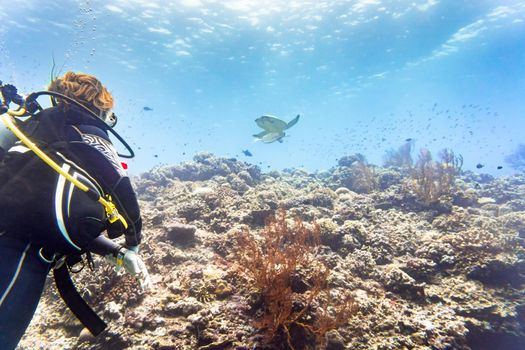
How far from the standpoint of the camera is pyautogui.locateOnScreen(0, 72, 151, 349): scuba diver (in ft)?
6.54

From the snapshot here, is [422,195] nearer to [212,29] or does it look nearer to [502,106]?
[212,29]

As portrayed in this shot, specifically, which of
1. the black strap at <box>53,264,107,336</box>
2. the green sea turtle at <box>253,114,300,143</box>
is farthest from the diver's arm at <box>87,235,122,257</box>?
the green sea turtle at <box>253,114,300,143</box>

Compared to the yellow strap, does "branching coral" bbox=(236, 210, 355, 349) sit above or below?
below

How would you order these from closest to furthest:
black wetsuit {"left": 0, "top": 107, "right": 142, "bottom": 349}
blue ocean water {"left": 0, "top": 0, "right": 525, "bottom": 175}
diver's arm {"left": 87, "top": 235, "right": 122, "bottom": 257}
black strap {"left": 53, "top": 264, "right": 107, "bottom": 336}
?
black wetsuit {"left": 0, "top": 107, "right": 142, "bottom": 349}
black strap {"left": 53, "top": 264, "right": 107, "bottom": 336}
diver's arm {"left": 87, "top": 235, "right": 122, "bottom": 257}
blue ocean water {"left": 0, "top": 0, "right": 525, "bottom": 175}

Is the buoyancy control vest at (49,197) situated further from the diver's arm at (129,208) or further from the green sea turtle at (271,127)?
the green sea turtle at (271,127)

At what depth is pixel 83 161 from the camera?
2.45m

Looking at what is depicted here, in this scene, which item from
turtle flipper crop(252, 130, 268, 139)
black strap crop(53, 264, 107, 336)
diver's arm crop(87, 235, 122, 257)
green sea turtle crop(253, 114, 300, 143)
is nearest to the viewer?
black strap crop(53, 264, 107, 336)

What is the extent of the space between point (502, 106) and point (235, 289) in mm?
116106

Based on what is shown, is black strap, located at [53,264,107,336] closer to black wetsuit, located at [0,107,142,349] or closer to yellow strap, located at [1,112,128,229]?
black wetsuit, located at [0,107,142,349]

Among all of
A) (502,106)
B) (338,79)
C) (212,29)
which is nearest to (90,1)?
(212,29)

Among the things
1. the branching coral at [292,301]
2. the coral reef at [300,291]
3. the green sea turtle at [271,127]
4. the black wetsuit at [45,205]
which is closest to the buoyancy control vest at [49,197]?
the black wetsuit at [45,205]

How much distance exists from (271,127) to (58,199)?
9029 mm

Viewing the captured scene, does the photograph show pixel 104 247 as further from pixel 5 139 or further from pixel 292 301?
pixel 292 301

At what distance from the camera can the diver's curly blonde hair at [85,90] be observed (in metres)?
2.81
